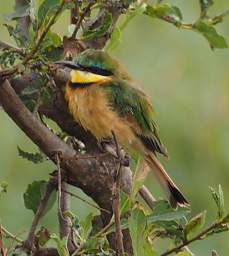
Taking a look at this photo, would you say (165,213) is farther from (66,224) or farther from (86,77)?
(86,77)

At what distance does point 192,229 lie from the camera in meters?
1.40

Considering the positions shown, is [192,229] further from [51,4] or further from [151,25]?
[151,25]

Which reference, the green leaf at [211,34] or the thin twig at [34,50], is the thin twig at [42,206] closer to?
the thin twig at [34,50]

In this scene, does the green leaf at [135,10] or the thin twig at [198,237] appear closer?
the thin twig at [198,237]

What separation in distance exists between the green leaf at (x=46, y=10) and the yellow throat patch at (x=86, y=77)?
11.7 inches

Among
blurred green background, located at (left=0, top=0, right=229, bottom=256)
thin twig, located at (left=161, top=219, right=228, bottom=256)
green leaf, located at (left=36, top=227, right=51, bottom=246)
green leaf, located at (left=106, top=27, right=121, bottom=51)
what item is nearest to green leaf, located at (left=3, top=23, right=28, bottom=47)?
green leaf, located at (left=106, top=27, right=121, bottom=51)

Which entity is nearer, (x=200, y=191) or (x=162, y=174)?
(x=162, y=174)

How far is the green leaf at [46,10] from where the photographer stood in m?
1.46

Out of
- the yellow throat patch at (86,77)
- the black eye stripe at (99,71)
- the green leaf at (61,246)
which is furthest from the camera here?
the black eye stripe at (99,71)

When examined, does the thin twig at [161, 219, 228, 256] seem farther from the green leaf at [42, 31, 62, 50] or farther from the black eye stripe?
the black eye stripe

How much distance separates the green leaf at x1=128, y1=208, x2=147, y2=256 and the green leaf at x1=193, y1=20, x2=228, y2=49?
0.44 metres

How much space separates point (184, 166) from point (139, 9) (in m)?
1.32

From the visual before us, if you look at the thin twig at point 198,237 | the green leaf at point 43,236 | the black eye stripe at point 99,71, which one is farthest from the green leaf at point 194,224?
the black eye stripe at point 99,71

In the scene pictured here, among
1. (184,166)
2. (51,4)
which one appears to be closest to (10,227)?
(184,166)
